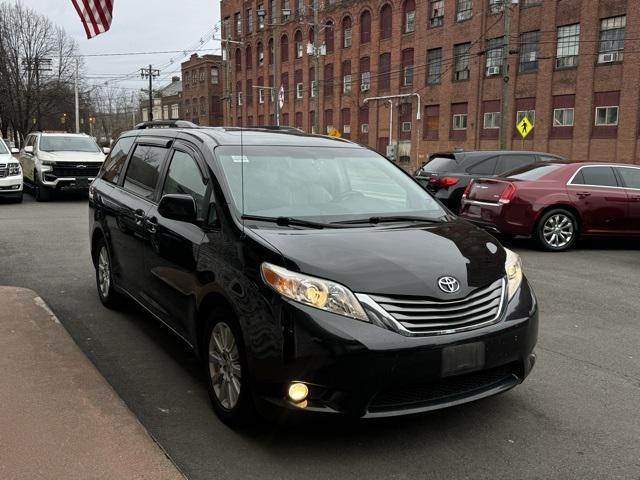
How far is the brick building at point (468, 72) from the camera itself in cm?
3269

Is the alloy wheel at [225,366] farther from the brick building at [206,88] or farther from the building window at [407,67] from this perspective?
the brick building at [206,88]

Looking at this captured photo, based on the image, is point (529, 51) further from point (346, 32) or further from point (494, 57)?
point (346, 32)

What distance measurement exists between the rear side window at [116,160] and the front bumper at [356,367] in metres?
3.47

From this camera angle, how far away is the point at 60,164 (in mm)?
17422

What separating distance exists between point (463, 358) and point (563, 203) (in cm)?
771

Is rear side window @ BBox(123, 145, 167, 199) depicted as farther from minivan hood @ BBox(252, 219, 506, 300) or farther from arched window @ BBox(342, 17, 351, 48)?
arched window @ BBox(342, 17, 351, 48)

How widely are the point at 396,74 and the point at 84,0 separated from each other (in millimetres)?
39283

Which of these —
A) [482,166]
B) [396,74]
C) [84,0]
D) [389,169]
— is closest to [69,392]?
[389,169]

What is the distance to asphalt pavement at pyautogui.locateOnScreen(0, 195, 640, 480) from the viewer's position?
3.27 meters

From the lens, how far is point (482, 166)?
12625 mm

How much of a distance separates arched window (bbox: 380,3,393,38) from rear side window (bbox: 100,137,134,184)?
43.5 metres

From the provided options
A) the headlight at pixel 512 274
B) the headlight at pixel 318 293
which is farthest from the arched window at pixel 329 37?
the headlight at pixel 318 293

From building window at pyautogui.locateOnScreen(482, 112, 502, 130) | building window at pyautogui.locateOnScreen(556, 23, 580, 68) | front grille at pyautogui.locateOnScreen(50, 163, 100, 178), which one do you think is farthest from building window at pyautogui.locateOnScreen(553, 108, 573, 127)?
front grille at pyautogui.locateOnScreen(50, 163, 100, 178)

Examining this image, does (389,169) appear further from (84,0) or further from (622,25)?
(622,25)
